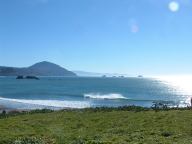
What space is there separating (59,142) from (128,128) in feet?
16.4

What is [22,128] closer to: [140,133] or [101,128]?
[101,128]

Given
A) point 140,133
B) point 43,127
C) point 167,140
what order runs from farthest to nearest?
1. point 43,127
2. point 140,133
3. point 167,140

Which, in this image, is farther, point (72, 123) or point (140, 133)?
point (72, 123)

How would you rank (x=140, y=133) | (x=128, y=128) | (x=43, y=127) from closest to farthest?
(x=140, y=133), (x=128, y=128), (x=43, y=127)

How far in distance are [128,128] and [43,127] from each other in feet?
16.7

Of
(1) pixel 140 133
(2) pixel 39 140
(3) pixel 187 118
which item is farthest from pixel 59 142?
(3) pixel 187 118

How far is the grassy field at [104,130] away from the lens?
19.9 m

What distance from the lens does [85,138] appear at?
20.3 meters

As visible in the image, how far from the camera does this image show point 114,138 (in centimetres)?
2017

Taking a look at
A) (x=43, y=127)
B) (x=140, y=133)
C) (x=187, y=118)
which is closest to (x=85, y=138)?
(x=140, y=133)

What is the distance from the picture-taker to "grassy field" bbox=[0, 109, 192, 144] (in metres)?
19.9

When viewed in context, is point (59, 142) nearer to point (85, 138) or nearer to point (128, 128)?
point (85, 138)

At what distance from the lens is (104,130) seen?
76.9ft

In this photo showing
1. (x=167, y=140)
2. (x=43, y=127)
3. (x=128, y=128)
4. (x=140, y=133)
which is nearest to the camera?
(x=167, y=140)
